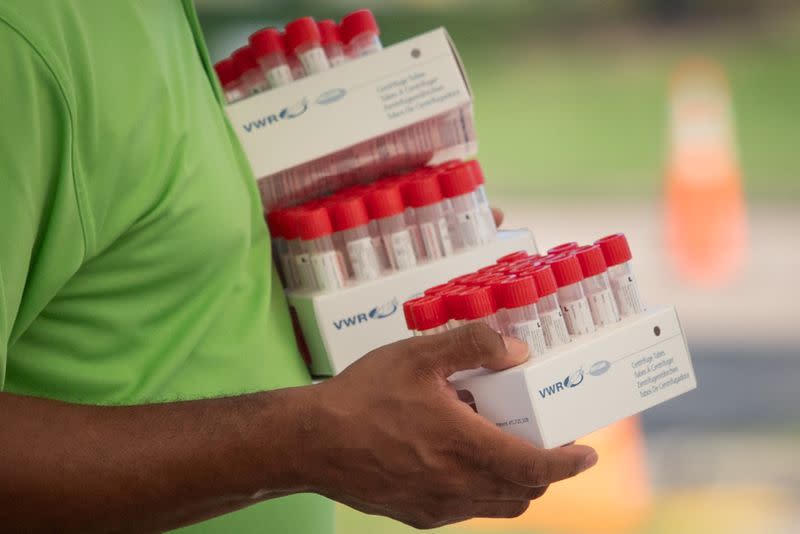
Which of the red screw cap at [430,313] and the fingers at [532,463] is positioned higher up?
the red screw cap at [430,313]

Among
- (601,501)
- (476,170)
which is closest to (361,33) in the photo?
(476,170)

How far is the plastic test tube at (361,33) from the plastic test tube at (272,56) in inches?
3.2

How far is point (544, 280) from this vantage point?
1.05 m

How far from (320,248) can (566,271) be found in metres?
0.30

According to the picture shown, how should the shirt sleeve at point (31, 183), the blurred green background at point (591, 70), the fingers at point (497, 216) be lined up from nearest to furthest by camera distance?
the shirt sleeve at point (31, 183) < the fingers at point (497, 216) < the blurred green background at point (591, 70)

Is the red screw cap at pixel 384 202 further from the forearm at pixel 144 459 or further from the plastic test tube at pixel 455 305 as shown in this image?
the forearm at pixel 144 459

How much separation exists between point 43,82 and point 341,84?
0.51m

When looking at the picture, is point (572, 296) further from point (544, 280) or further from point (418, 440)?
point (418, 440)

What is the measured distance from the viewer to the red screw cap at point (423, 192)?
1.28m

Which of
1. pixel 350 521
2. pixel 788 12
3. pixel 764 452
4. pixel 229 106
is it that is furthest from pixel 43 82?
pixel 788 12


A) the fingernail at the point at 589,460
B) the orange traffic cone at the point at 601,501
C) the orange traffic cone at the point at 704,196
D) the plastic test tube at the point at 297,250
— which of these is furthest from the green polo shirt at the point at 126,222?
the orange traffic cone at the point at 704,196

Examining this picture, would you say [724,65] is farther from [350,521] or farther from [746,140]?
[350,521]

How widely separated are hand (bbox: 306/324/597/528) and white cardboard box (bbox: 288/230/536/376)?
0.28 m

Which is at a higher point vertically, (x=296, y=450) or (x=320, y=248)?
(x=320, y=248)
